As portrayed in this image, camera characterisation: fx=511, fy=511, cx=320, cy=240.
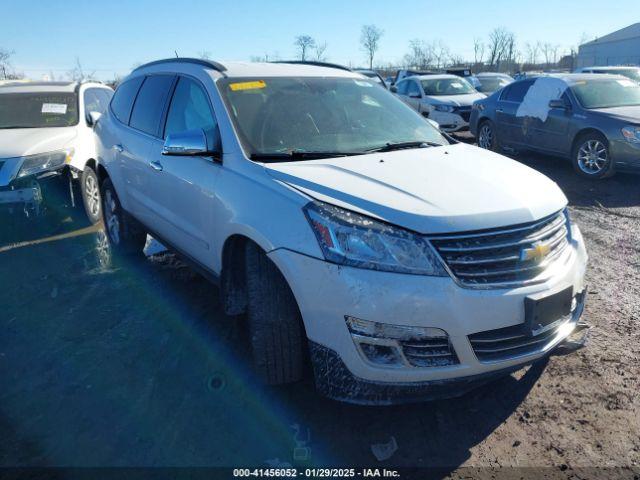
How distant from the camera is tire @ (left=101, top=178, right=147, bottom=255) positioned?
16.8 ft

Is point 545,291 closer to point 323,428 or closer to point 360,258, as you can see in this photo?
point 360,258

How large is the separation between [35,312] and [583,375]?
13.4 ft

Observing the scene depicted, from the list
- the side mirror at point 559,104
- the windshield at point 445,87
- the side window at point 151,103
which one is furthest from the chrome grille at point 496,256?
the windshield at point 445,87

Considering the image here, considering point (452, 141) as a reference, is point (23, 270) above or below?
below

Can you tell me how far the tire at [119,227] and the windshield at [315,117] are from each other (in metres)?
2.04

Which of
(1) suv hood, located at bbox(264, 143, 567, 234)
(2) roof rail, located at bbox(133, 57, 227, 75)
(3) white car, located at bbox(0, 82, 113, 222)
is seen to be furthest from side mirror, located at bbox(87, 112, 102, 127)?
(1) suv hood, located at bbox(264, 143, 567, 234)

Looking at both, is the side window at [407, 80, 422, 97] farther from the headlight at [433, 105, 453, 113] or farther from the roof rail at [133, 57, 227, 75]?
the roof rail at [133, 57, 227, 75]

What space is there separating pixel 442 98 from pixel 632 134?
260 inches

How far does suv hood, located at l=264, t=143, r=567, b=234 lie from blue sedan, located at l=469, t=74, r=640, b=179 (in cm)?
566

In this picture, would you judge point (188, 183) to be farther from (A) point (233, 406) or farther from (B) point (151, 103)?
(A) point (233, 406)

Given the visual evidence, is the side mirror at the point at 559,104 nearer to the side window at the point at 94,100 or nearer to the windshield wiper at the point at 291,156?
the windshield wiper at the point at 291,156

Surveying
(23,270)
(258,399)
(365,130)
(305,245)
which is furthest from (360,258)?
(23,270)

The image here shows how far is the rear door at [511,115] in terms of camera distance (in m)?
9.70

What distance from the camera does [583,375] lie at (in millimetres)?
3109
